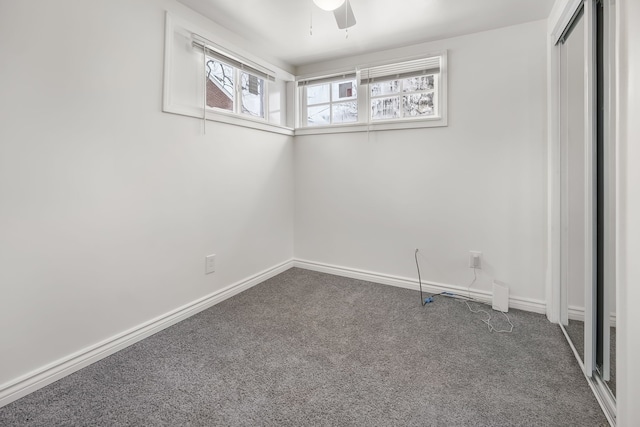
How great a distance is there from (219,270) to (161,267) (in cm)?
53

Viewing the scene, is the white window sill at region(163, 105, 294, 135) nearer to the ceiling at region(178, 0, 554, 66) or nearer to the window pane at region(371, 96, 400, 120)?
the ceiling at region(178, 0, 554, 66)

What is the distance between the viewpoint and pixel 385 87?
9.73 ft

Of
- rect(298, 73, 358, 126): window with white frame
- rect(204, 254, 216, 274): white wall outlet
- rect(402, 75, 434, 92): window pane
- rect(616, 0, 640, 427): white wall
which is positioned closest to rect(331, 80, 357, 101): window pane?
rect(298, 73, 358, 126): window with white frame

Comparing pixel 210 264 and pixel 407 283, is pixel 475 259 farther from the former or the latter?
pixel 210 264

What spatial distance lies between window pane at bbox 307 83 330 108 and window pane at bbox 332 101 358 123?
169mm

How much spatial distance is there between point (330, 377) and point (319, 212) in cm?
192

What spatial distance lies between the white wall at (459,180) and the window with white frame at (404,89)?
0.13 m

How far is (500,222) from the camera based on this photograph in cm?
249

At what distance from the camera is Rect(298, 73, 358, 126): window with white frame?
3133mm

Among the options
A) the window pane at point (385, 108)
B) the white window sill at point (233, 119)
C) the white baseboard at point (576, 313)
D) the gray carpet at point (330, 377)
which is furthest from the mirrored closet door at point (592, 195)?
the white window sill at point (233, 119)

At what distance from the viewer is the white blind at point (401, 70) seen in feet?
8.84

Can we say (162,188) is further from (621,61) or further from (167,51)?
(621,61)

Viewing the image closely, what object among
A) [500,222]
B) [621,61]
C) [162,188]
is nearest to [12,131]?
[162,188]

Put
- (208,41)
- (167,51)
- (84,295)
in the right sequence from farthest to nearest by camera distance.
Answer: (208,41)
(167,51)
(84,295)
